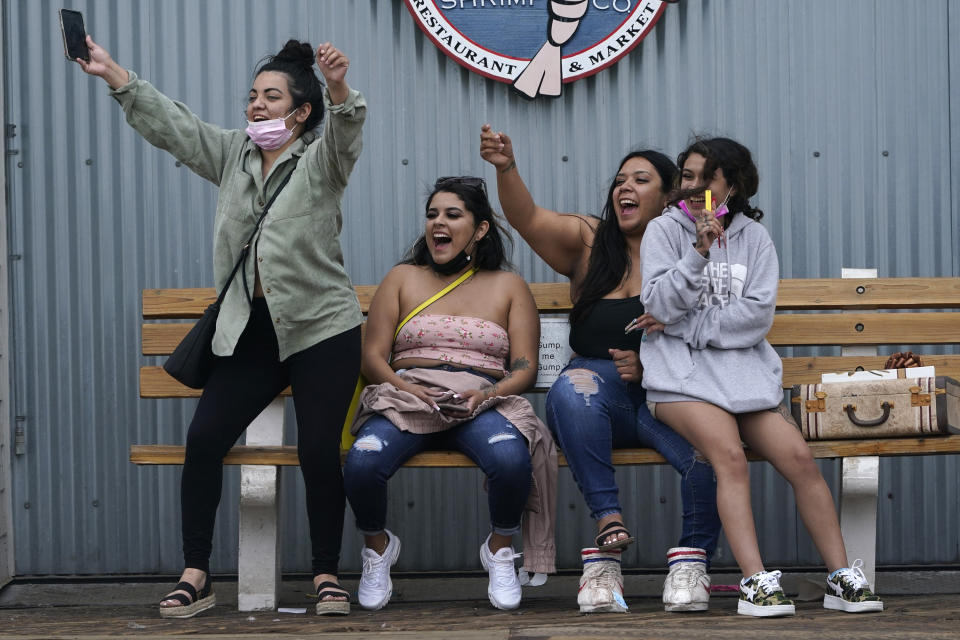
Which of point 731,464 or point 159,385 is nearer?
point 731,464

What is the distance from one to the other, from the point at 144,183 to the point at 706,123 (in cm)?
226

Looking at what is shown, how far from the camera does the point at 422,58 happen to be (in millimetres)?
4781

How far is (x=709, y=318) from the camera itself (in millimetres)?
3707

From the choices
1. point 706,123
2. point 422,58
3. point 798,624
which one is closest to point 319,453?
point 798,624

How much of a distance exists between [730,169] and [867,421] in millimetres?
916

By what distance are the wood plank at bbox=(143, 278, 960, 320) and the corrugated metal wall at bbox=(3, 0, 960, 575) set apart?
0.36 m

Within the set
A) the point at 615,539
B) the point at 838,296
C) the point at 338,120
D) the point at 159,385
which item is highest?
the point at 338,120

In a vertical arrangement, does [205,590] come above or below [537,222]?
below

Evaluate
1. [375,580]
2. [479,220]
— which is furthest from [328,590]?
[479,220]

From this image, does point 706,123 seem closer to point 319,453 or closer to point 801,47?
point 801,47

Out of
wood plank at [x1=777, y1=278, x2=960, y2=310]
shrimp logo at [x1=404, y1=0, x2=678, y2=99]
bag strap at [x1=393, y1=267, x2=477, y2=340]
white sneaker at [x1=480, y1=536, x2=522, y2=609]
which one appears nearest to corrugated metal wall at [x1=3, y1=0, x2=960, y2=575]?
shrimp logo at [x1=404, y1=0, x2=678, y2=99]

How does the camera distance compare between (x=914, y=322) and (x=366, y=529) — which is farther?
(x=914, y=322)

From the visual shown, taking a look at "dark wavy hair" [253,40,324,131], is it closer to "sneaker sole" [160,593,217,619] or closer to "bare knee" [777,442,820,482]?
"sneaker sole" [160,593,217,619]

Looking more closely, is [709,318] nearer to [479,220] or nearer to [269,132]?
[479,220]
